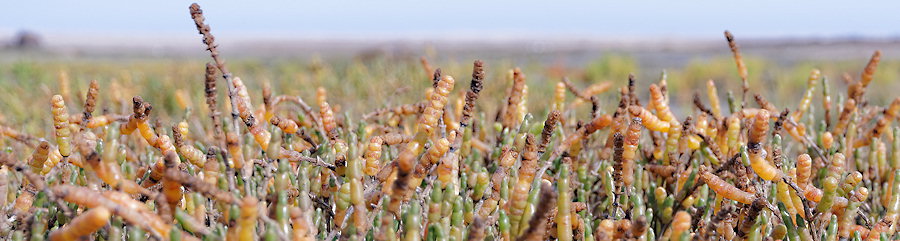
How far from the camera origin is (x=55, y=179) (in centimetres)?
179

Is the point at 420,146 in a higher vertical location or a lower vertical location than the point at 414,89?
higher

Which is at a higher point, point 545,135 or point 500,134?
point 545,135

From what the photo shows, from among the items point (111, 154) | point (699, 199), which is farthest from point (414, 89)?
point (111, 154)

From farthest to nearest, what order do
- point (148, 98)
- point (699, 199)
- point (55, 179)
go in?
point (148, 98)
point (55, 179)
point (699, 199)

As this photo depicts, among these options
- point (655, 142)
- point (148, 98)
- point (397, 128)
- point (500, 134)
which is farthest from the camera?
point (148, 98)

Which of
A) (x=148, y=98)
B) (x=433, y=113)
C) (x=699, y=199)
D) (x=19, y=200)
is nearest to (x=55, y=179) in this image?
(x=19, y=200)

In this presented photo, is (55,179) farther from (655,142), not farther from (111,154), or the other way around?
(655,142)

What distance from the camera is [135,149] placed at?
2562 mm

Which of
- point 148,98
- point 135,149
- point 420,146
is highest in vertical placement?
point 420,146

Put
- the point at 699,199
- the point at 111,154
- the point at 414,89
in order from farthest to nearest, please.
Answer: the point at 414,89, the point at 699,199, the point at 111,154

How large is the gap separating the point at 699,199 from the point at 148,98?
213 inches

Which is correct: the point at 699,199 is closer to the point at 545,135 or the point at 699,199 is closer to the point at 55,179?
the point at 545,135

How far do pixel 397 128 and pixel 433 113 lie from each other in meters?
1.00

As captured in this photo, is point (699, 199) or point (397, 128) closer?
point (699, 199)
